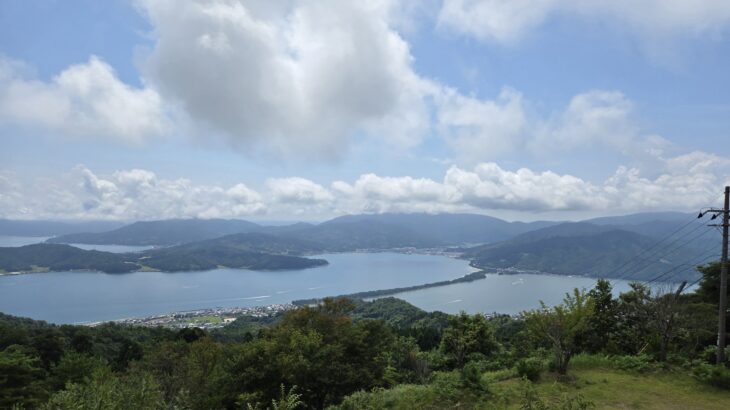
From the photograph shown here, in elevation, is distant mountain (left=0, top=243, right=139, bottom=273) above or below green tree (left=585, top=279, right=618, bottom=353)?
above

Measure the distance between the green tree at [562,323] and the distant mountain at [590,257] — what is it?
4295 inches

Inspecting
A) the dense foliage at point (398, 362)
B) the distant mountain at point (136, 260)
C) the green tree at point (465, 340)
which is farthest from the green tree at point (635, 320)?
the distant mountain at point (136, 260)

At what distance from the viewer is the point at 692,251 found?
11056cm

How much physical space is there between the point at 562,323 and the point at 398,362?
6.09m

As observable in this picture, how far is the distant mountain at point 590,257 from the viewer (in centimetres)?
10471

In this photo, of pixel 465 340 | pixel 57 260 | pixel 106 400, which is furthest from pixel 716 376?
pixel 57 260

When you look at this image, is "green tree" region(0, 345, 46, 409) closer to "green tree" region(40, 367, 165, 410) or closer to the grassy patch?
"green tree" region(40, 367, 165, 410)

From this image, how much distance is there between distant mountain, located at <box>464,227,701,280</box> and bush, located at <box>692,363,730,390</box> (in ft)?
355

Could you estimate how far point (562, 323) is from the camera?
8555 millimetres

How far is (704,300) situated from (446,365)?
1123cm

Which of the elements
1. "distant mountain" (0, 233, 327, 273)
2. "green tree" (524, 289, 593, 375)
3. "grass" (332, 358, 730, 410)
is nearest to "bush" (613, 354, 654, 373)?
"grass" (332, 358, 730, 410)

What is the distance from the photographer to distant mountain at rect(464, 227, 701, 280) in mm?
104706

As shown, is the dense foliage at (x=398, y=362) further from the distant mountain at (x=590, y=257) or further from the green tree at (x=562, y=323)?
the distant mountain at (x=590, y=257)

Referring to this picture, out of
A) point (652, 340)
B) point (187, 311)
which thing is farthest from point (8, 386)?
point (187, 311)
